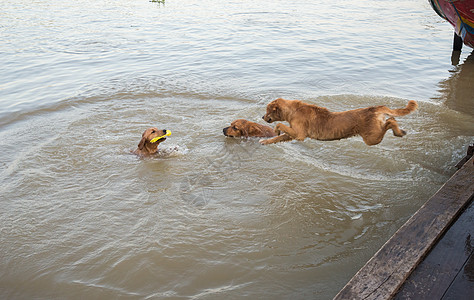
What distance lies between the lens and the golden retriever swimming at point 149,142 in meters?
6.43

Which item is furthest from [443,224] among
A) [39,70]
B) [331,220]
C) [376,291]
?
[39,70]

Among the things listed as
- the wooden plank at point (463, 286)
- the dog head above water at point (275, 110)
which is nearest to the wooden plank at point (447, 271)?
the wooden plank at point (463, 286)

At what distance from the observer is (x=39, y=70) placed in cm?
1187

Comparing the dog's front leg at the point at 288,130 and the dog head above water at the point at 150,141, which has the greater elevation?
the dog's front leg at the point at 288,130

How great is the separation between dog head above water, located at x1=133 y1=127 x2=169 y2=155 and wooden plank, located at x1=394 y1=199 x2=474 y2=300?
13.2 ft

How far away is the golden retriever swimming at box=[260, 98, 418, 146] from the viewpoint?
4977 millimetres

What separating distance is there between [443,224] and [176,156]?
429 cm

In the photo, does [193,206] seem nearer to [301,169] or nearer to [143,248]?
[143,248]

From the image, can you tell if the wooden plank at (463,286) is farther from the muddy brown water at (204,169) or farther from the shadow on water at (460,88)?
the shadow on water at (460,88)

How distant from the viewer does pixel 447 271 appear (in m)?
3.11

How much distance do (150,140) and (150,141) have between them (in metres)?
0.02

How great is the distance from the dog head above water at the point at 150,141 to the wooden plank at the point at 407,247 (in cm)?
374

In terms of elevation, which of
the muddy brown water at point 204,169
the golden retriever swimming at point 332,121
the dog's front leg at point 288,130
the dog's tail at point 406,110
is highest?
the dog's tail at point 406,110

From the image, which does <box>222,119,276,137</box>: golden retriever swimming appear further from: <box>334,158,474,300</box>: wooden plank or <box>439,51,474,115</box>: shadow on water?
<box>439,51,474,115</box>: shadow on water
